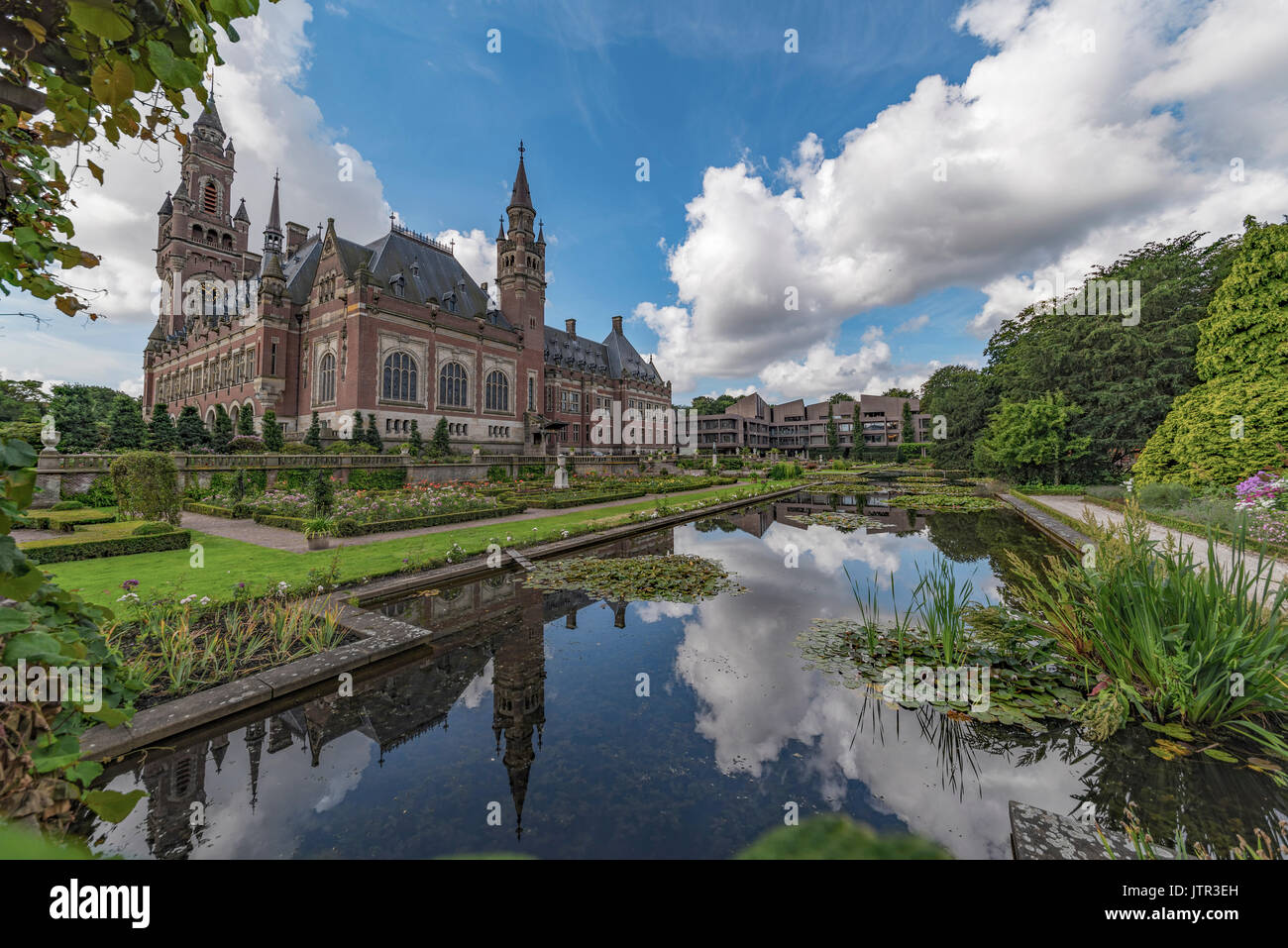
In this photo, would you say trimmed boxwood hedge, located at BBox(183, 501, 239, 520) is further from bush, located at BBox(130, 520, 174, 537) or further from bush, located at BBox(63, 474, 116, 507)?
bush, located at BBox(130, 520, 174, 537)

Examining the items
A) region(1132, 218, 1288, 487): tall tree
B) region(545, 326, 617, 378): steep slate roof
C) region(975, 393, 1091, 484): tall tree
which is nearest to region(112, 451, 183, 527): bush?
region(1132, 218, 1288, 487): tall tree

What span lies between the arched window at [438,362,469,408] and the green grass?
2432cm

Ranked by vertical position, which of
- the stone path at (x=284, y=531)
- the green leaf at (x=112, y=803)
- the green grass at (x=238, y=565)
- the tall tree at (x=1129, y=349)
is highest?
the tall tree at (x=1129, y=349)

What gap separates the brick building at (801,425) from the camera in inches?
3019

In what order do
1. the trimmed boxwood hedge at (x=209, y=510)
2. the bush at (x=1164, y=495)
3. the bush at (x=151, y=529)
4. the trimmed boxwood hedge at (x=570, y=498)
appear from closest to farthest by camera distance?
the bush at (x=151, y=529) → the bush at (x=1164, y=495) → the trimmed boxwood hedge at (x=209, y=510) → the trimmed boxwood hedge at (x=570, y=498)

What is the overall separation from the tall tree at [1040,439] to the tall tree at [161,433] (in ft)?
140

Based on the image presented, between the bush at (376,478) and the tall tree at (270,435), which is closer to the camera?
the bush at (376,478)

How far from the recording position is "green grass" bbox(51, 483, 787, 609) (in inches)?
279

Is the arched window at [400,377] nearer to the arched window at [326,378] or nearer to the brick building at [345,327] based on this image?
the brick building at [345,327]

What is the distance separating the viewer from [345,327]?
30.4 m

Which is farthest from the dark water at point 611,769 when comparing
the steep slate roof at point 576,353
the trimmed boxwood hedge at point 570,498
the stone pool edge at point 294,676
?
the steep slate roof at point 576,353

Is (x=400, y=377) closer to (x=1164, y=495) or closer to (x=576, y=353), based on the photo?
(x=576, y=353)

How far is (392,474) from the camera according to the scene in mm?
24109
